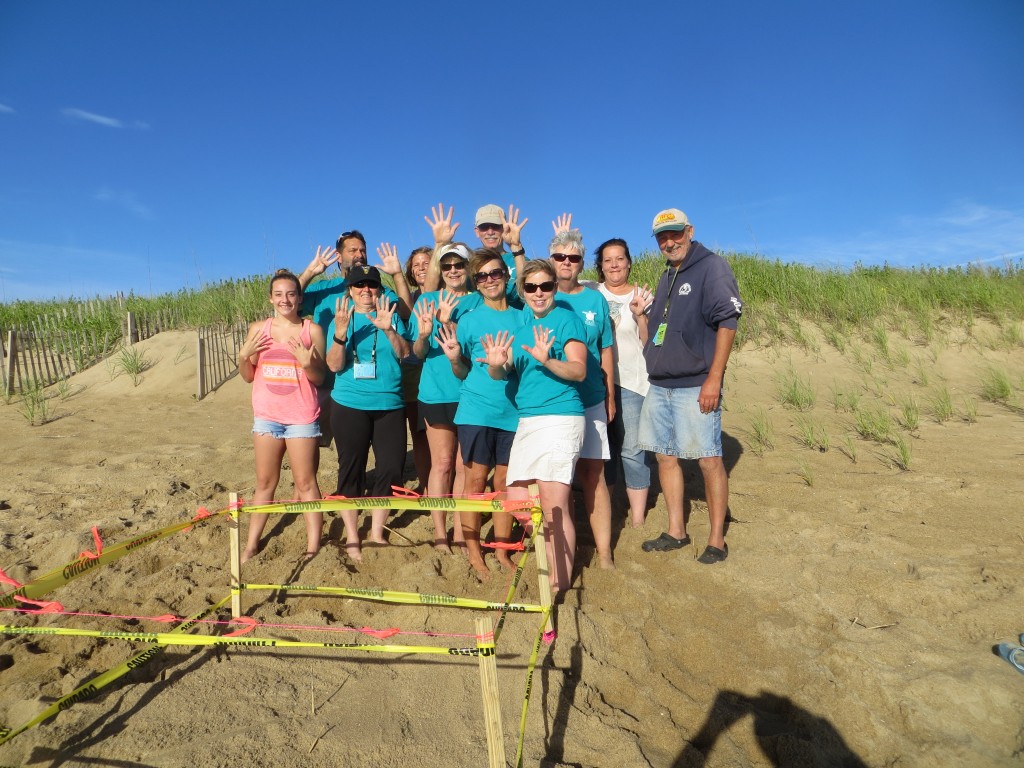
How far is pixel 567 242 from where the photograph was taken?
4.19 metres

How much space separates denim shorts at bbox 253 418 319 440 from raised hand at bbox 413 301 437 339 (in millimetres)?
913

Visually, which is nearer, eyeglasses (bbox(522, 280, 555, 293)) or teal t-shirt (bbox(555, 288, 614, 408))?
eyeglasses (bbox(522, 280, 555, 293))

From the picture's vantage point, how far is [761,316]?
9.73m

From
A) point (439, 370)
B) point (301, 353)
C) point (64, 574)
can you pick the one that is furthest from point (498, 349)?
point (64, 574)

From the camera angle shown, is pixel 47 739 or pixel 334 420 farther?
pixel 334 420

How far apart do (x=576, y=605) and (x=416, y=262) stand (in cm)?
274

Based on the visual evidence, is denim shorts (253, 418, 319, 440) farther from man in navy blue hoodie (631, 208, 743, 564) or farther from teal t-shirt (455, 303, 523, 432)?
man in navy blue hoodie (631, 208, 743, 564)

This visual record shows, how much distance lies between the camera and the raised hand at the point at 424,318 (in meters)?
3.85

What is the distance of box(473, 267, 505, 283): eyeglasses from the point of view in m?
3.66

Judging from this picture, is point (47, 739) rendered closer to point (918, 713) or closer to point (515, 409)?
point (515, 409)

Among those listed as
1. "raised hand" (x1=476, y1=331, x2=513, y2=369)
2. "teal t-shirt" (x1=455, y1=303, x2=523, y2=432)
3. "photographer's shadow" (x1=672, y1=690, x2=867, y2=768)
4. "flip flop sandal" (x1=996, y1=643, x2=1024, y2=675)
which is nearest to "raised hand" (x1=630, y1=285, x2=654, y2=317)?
"teal t-shirt" (x1=455, y1=303, x2=523, y2=432)

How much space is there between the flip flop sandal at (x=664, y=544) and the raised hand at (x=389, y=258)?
2636mm

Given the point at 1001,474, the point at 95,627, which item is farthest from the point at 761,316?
the point at 95,627

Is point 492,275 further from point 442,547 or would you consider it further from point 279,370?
point 442,547
